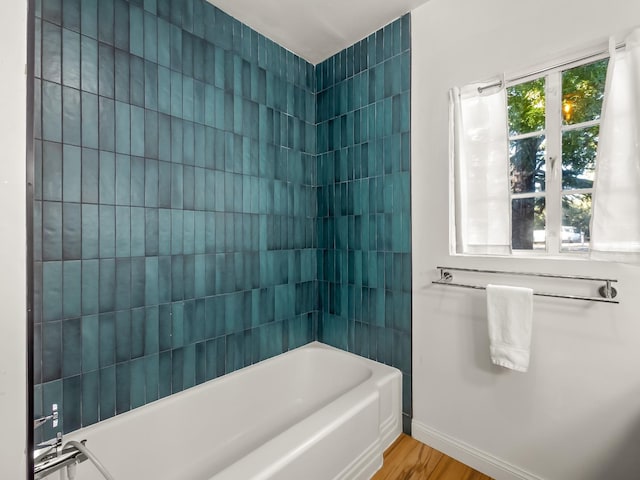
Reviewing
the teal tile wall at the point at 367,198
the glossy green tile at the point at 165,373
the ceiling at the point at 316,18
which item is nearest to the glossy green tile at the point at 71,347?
the glossy green tile at the point at 165,373

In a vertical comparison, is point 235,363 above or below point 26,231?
below

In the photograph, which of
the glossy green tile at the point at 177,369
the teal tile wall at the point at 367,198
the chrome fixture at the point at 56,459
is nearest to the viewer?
the chrome fixture at the point at 56,459

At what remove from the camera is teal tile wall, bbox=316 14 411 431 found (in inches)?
78.0

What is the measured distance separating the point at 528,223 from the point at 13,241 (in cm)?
191

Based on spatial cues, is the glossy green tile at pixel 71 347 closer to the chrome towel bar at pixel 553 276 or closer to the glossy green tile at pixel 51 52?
the glossy green tile at pixel 51 52

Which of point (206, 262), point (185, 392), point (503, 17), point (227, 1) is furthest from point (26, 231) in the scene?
point (503, 17)

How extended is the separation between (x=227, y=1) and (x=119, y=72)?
81 cm

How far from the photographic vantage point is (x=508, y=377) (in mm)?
1585

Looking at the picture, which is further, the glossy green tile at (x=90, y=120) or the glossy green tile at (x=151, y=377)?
the glossy green tile at (x=151, y=377)

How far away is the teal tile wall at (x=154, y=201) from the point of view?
1328 mm

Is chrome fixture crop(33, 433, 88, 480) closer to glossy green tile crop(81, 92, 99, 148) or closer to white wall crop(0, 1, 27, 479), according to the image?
white wall crop(0, 1, 27, 479)

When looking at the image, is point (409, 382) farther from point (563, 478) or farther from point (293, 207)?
point (293, 207)

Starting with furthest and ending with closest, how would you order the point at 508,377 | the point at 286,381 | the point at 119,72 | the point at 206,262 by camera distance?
the point at 286,381 → the point at 206,262 → the point at 508,377 → the point at 119,72

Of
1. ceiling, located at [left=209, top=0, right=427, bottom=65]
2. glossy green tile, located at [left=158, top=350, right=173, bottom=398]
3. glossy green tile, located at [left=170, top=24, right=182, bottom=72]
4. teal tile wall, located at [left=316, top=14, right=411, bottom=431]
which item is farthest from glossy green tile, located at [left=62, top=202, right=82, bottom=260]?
teal tile wall, located at [left=316, top=14, right=411, bottom=431]
